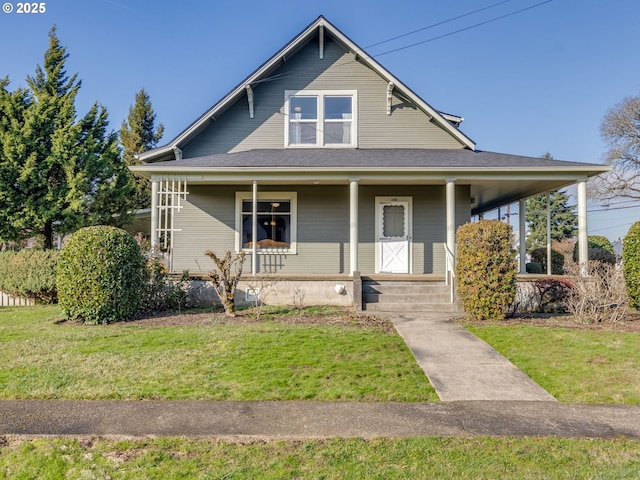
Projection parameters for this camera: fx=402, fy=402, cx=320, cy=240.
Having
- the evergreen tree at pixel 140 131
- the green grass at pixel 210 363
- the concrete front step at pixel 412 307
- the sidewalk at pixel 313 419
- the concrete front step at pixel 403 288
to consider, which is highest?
the evergreen tree at pixel 140 131

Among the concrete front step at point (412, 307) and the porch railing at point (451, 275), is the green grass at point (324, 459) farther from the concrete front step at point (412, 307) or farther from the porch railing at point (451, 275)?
the porch railing at point (451, 275)

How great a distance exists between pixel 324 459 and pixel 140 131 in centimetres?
3125

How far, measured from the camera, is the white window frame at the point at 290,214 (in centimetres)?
1215

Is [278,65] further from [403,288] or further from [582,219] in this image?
[582,219]

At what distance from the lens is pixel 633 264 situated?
8.78 m

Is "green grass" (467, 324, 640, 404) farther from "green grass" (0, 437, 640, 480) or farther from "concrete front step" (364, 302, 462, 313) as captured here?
"concrete front step" (364, 302, 462, 313)

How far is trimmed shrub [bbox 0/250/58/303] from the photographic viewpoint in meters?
10.9

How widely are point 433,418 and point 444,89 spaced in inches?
655

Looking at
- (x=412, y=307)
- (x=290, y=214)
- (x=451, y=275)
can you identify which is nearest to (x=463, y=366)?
(x=412, y=307)

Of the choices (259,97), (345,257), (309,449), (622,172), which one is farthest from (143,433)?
(622,172)

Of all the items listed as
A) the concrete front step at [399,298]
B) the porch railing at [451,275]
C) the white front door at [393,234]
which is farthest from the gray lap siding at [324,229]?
the concrete front step at [399,298]

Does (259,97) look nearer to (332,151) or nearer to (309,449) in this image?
(332,151)

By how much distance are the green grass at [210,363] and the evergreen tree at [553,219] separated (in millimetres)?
33711

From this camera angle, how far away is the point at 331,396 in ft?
13.9
